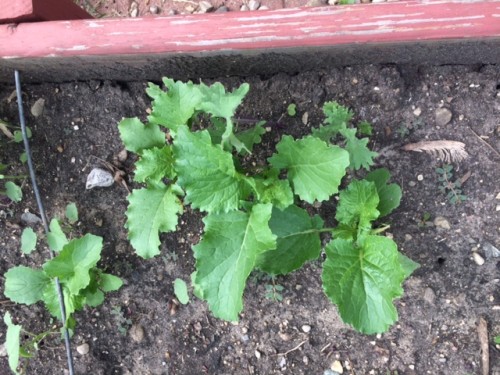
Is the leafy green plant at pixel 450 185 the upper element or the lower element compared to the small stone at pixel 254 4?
lower

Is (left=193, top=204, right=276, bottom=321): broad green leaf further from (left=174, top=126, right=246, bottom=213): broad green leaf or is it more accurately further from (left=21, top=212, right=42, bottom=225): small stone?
(left=21, top=212, right=42, bottom=225): small stone


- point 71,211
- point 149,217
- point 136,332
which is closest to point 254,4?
point 149,217

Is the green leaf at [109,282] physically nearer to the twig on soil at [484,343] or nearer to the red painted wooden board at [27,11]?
the red painted wooden board at [27,11]

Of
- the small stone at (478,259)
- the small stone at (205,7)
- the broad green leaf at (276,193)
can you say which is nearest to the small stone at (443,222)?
the small stone at (478,259)

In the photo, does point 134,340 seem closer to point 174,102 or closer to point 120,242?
point 120,242

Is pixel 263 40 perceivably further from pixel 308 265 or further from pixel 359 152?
pixel 308 265

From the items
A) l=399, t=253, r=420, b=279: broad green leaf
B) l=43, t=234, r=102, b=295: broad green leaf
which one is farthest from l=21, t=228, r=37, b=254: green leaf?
l=399, t=253, r=420, b=279: broad green leaf

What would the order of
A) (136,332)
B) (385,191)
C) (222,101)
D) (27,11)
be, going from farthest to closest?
(136,332), (385,191), (27,11), (222,101)
